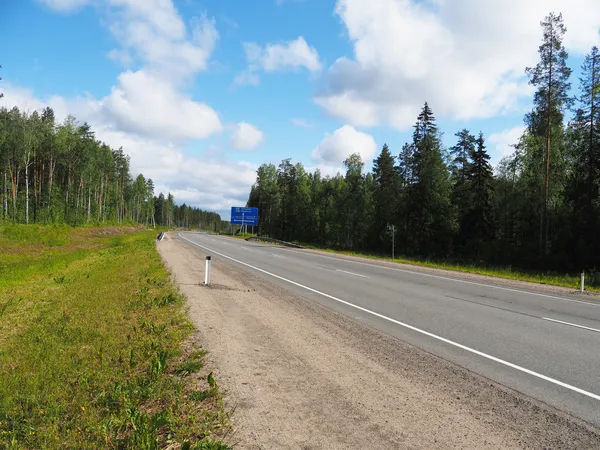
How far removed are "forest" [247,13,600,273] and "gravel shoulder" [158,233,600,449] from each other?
24.9 m

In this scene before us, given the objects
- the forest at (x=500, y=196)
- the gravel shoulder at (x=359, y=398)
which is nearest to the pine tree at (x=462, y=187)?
the forest at (x=500, y=196)

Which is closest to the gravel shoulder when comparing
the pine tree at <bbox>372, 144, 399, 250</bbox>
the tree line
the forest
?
the forest

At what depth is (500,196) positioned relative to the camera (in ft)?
134

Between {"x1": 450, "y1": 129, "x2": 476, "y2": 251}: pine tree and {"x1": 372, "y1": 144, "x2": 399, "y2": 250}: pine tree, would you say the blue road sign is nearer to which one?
{"x1": 372, "y1": 144, "x2": 399, "y2": 250}: pine tree

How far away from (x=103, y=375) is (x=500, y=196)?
144 feet

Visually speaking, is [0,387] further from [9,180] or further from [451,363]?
[9,180]

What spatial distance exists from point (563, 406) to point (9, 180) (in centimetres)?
6612

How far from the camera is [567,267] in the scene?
2831 centimetres

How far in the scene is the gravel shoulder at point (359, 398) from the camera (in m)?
3.78

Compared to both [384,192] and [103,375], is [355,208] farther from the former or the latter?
[103,375]

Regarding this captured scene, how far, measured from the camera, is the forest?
1099 inches

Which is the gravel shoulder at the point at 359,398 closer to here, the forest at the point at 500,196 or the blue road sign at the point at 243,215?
the forest at the point at 500,196

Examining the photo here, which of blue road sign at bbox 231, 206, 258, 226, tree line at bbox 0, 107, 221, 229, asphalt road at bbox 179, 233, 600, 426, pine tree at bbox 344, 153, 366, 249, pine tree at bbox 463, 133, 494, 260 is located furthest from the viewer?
blue road sign at bbox 231, 206, 258, 226

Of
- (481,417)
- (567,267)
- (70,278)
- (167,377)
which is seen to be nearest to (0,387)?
(167,377)
